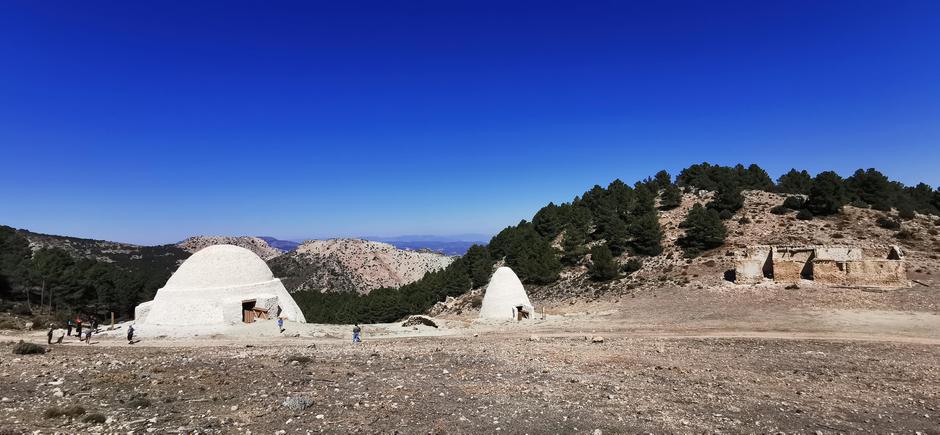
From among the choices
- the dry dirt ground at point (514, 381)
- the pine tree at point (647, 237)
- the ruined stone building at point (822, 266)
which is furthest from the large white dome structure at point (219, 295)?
the pine tree at point (647, 237)

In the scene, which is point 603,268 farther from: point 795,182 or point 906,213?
point 795,182

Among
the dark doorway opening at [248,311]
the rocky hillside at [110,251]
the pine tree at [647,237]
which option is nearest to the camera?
the dark doorway opening at [248,311]

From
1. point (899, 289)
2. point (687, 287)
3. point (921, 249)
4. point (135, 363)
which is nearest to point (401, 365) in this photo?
point (135, 363)

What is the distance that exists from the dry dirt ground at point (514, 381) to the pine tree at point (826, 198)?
92.4 ft

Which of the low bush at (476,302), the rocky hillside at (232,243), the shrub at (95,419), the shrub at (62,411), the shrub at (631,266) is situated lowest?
the low bush at (476,302)

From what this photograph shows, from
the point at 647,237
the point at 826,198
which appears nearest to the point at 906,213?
the point at 826,198

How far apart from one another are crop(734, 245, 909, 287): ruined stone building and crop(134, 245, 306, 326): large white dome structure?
30547mm

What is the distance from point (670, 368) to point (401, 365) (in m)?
8.75

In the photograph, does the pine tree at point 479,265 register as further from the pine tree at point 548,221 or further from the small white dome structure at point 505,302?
the small white dome structure at point 505,302

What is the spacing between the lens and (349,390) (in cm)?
1238

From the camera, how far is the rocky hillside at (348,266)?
9512 centimetres

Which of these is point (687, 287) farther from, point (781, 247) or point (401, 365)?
point (401, 365)

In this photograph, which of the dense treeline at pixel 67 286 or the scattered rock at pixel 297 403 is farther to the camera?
the dense treeline at pixel 67 286

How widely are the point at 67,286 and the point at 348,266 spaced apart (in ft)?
214
